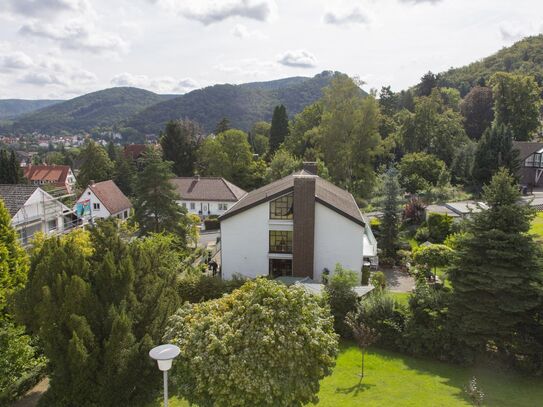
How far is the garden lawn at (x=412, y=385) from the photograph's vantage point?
1460 cm

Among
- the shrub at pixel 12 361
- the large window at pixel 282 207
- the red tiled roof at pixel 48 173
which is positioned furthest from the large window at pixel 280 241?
the red tiled roof at pixel 48 173

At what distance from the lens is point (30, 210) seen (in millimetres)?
32594

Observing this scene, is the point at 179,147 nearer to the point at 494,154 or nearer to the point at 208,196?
the point at 208,196

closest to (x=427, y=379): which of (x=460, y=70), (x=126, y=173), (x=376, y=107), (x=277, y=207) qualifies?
(x=277, y=207)

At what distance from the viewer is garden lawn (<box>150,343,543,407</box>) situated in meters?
14.6

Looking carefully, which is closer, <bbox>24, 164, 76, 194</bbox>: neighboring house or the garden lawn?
the garden lawn

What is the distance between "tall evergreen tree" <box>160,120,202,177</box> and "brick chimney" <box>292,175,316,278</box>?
4455 centimetres

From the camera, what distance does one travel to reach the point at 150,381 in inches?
580

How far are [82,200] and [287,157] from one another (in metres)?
26.0

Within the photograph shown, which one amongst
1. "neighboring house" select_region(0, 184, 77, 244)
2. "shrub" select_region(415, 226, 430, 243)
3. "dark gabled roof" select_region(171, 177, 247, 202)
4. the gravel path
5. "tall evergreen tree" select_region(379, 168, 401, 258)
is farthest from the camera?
"dark gabled roof" select_region(171, 177, 247, 202)

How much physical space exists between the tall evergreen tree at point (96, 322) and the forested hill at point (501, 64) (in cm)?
12454

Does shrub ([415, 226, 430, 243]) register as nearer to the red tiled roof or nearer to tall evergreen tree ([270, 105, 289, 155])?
tall evergreen tree ([270, 105, 289, 155])

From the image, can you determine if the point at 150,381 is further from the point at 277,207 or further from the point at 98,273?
the point at 277,207

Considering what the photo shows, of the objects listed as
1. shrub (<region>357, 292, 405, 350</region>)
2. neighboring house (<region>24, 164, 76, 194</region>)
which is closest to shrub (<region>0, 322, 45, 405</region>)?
shrub (<region>357, 292, 405, 350</region>)
